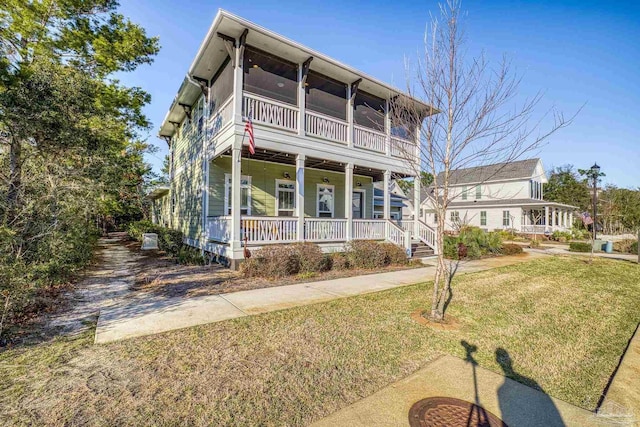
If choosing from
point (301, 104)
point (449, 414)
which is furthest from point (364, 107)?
point (449, 414)

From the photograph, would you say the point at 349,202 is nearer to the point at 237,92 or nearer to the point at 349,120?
the point at 349,120

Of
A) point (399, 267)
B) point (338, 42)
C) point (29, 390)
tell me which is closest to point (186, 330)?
point (29, 390)

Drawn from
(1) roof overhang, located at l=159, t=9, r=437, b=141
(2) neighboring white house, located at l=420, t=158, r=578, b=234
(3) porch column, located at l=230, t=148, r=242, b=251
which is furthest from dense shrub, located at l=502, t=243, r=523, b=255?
(3) porch column, located at l=230, t=148, r=242, b=251

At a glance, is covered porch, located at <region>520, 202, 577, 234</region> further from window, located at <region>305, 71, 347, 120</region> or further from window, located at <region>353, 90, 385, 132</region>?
window, located at <region>305, 71, 347, 120</region>

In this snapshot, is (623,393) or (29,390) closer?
(29,390)

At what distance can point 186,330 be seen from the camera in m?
4.35

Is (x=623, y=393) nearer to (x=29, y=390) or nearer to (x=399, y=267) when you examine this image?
(x=29, y=390)

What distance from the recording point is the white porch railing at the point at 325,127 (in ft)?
34.7

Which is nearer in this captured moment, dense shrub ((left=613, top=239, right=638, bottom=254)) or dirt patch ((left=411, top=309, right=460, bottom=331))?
dirt patch ((left=411, top=309, right=460, bottom=331))

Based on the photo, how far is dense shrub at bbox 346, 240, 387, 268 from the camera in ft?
33.1

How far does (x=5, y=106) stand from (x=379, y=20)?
10867 millimetres

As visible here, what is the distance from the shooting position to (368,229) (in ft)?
39.2

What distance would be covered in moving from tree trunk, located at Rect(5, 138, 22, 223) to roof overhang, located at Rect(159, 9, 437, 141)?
5.74m

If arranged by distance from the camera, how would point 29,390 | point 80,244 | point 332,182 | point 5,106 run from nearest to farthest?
point 29,390 → point 5,106 → point 80,244 → point 332,182
